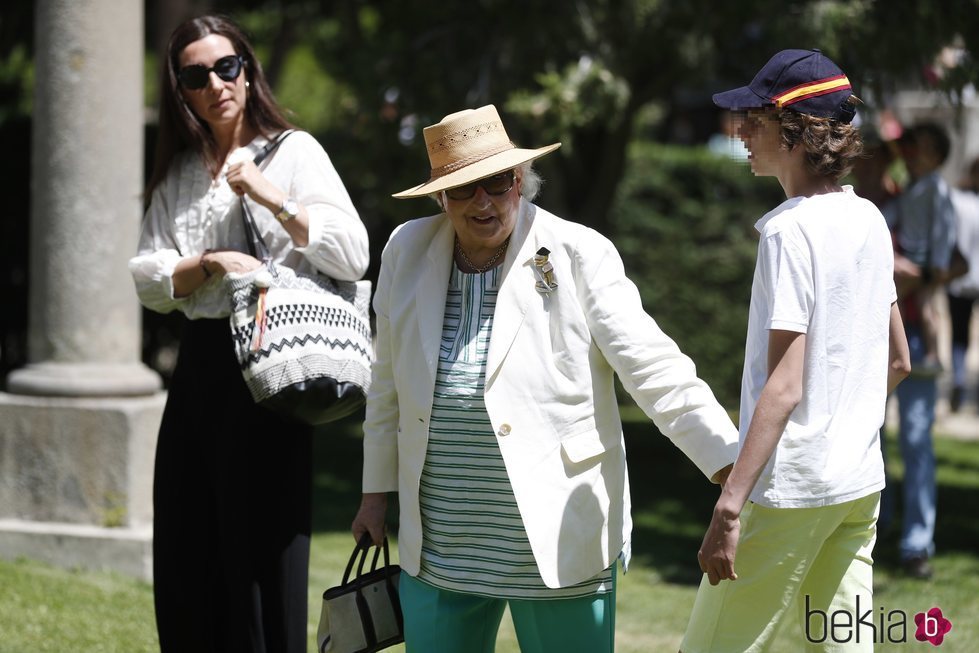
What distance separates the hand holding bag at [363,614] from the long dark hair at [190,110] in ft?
4.56

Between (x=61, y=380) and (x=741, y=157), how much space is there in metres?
3.88

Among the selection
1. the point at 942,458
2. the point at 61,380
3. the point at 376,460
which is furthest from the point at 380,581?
the point at 942,458

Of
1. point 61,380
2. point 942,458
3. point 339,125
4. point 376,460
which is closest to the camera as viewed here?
point 376,460

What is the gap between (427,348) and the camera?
3.24 m

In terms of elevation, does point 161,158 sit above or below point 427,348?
above

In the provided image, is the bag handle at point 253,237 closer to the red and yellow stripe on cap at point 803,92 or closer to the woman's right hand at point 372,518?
the woman's right hand at point 372,518

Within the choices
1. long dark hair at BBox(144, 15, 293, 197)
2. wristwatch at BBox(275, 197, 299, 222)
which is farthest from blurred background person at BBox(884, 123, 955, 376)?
wristwatch at BBox(275, 197, 299, 222)

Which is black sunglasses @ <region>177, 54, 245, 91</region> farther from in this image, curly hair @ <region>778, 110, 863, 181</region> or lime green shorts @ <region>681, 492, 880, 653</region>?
lime green shorts @ <region>681, 492, 880, 653</region>

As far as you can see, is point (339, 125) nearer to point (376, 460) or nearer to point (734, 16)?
point (734, 16)

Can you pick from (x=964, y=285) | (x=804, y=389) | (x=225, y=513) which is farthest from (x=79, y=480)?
(x=964, y=285)

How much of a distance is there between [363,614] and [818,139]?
1.68 metres

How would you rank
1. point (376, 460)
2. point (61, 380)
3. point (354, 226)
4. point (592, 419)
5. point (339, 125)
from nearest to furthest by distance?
1. point (592, 419)
2. point (376, 460)
3. point (354, 226)
4. point (61, 380)
5. point (339, 125)

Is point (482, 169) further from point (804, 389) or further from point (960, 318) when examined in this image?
point (960, 318)

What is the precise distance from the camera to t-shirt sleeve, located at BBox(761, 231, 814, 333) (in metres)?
2.93
